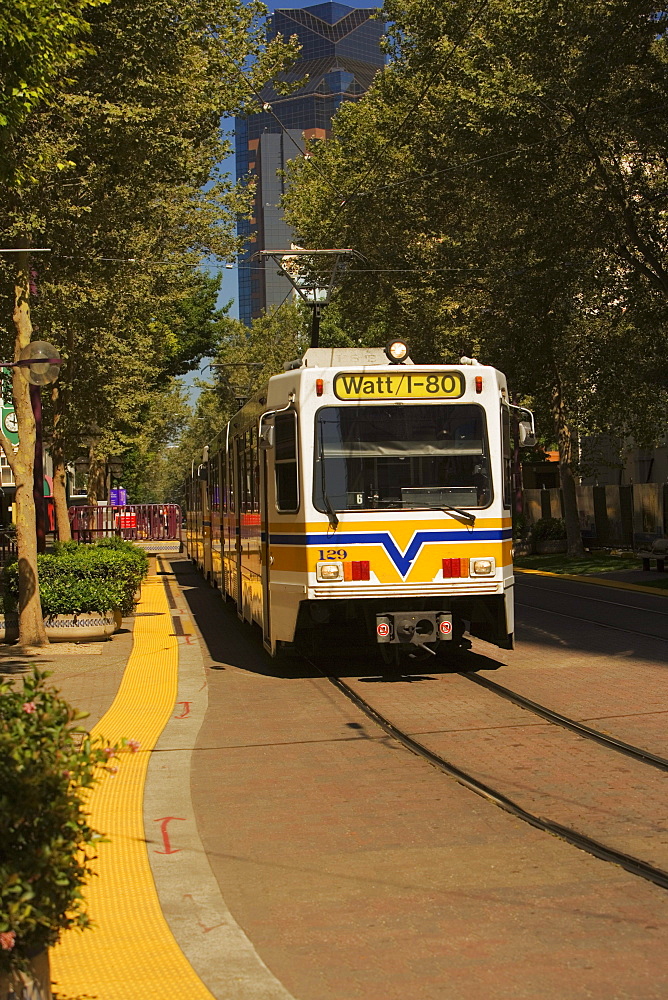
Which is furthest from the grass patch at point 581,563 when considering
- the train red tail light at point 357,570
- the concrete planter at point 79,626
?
the train red tail light at point 357,570

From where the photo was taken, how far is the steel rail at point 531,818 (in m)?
6.18

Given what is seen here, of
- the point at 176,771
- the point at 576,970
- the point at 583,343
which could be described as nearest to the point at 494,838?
the point at 576,970

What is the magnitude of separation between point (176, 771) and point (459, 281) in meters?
28.8

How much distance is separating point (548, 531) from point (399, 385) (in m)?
28.3

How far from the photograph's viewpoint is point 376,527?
508 inches

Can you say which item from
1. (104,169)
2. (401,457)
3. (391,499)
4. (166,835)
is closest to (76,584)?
(104,169)

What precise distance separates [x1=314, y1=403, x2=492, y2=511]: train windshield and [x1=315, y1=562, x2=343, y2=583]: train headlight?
0.59 meters

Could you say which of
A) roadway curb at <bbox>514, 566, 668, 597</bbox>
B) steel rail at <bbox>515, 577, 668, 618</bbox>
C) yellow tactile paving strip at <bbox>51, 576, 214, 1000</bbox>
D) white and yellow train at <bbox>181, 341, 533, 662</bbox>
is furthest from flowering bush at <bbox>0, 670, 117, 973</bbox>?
roadway curb at <bbox>514, 566, 668, 597</bbox>

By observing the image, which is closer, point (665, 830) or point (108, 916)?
point (108, 916)

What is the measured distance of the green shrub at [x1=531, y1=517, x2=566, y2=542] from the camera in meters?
40.5

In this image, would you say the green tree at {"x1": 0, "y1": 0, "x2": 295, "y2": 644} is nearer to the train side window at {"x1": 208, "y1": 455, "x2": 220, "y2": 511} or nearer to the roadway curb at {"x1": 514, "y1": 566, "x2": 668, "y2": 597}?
the train side window at {"x1": 208, "y1": 455, "x2": 220, "y2": 511}

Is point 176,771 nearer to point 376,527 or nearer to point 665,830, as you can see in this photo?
point 665,830

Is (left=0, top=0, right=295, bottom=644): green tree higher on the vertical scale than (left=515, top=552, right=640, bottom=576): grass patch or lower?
higher

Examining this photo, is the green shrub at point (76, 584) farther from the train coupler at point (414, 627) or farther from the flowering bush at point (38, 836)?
the flowering bush at point (38, 836)
